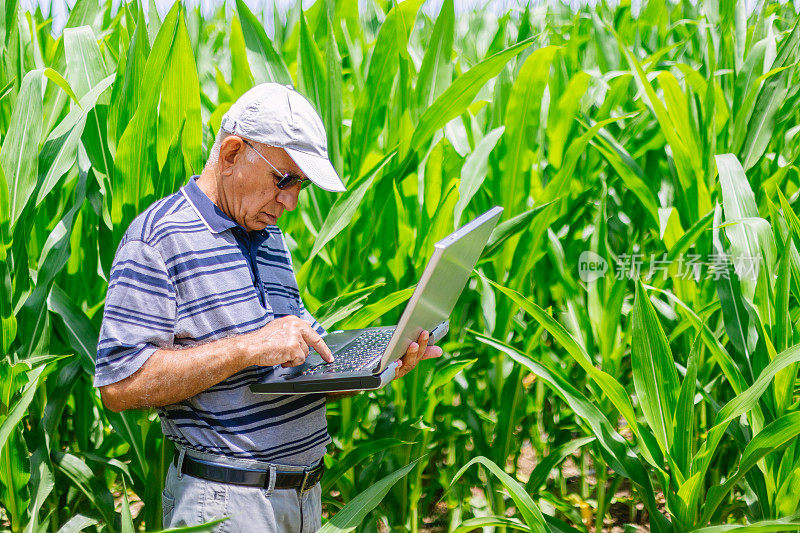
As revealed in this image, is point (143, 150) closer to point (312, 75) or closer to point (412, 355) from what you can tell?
point (312, 75)

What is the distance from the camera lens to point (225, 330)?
3.56ft

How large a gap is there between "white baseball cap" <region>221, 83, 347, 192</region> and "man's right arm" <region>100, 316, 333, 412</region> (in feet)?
0.70

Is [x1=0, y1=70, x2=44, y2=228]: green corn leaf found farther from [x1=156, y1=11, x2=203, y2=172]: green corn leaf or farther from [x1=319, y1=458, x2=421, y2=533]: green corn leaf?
[x1=319, y1=458, x2=421, y2=533]: green corn leaf

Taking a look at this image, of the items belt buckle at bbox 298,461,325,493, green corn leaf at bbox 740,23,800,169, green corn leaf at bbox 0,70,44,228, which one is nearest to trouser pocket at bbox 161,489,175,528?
belt buckle at bbox 298,461,325,493

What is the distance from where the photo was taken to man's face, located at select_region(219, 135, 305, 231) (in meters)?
1.09

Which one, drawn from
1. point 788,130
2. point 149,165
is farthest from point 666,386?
point 788,130

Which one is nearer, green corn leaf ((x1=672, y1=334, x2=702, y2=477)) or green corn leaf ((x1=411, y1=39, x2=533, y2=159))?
green corn leaf ((x1=672, y1=334, x2=702, y2=477))

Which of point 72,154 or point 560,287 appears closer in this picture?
point 72,154

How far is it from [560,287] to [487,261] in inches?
11.5

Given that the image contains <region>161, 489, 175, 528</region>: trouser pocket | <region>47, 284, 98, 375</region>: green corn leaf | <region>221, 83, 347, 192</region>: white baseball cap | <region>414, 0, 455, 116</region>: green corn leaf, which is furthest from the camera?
<region>414, 0, 455, 116</region>: green corn leaf

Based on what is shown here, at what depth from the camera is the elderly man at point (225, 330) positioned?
1025mm

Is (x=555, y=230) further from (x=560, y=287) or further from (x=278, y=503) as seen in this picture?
(x=278, y=503)

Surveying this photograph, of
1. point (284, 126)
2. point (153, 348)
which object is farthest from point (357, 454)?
point (284, 126)

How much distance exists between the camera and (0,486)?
4.63 feet
